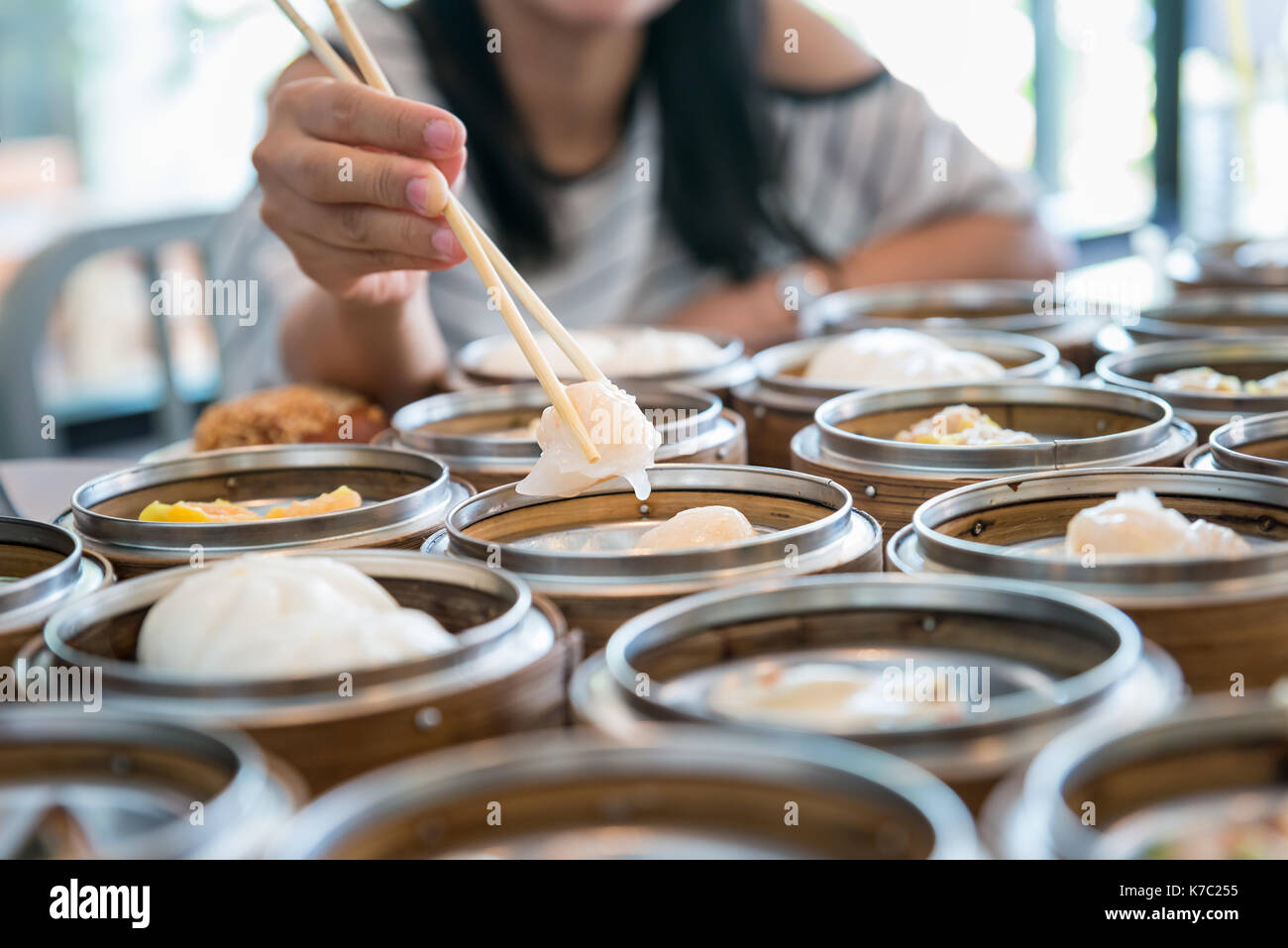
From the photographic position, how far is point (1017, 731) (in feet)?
3.62

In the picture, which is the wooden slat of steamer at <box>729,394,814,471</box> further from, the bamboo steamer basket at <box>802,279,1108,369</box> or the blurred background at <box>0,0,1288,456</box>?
the blurred background at <box>0,0,1288,456</box>

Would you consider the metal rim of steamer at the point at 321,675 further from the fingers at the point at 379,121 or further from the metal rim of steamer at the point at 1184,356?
the metal rim of steamer at the point at 1184,356

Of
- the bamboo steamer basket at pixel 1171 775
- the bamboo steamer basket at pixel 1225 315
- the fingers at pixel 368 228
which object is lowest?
the bamboo steamer basket at pixel 1171 775

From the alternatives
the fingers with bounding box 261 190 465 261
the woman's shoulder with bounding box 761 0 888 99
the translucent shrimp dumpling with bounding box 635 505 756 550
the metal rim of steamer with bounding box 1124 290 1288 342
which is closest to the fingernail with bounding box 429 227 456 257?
the fingers with bounding box 261 190 465 261

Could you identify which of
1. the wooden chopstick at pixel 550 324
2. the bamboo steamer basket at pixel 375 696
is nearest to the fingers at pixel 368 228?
the wooden chopstick at pixel 550 324

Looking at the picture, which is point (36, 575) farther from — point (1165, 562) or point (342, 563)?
point (1165, 562)

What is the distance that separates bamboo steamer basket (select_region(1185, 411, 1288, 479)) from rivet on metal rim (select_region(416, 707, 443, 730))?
3.69 ft

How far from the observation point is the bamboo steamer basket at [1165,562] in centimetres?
137

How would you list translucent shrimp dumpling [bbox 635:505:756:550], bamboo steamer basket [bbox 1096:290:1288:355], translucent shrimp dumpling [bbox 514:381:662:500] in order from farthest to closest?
1. bamboo steamer basket [bbox 1096:290:1288:355]
2. translucent shrimp dumpling [bbox 514:381:662:500]
3. translucent shrimp dumpling [bbox 635:505:756:550]

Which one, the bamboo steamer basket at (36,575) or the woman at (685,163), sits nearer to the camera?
the bamboo steamer basket at (36,575)


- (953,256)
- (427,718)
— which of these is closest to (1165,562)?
(427,718)

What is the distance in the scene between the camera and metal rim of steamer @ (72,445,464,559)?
5.64 ft

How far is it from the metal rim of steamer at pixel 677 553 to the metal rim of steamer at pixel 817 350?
53 cm

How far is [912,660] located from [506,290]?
81cm
